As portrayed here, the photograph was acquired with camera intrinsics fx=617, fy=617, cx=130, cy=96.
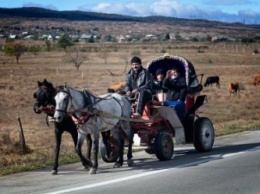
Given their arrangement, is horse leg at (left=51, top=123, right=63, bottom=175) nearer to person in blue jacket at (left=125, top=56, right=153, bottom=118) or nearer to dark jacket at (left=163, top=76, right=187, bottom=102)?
person in blue jacket at (left=125, top=56, right=153, bottom=118)

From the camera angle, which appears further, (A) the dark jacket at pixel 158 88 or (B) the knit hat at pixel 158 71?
(B) the knit hat at pixel 158 71

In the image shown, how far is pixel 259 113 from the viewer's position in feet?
90.3

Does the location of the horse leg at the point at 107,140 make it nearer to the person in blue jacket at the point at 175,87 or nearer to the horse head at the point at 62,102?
the horse head at the point at 62,102

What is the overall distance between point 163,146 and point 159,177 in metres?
2.08

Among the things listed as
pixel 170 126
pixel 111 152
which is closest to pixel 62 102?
pixel 111 152

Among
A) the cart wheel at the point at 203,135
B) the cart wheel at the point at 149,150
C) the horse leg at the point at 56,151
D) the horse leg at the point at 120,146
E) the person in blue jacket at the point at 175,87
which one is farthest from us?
the person in blue jacket at the point at 175,87

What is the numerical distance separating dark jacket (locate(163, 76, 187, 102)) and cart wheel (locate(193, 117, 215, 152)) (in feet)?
2.45

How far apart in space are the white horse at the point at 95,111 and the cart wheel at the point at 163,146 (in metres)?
0.59

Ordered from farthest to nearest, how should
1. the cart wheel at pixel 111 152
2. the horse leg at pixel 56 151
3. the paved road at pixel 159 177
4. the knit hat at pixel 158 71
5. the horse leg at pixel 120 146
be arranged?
the knit hat at pixel 158 71
the cart wheel at pixel 111 152
the horse leg at pixel 120 146
the horse leg at pixel 56 151
the paved road at pixel 159 177

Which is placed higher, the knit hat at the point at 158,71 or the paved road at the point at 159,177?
the knit hat at the point at 158,71

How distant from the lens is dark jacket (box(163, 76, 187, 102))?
1548 centimetres

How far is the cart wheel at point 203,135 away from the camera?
15141mm

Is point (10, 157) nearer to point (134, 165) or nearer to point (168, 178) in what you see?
point (134, 165)

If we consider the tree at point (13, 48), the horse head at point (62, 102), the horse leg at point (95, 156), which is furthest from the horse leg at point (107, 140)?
the tree at point (13, 48)
